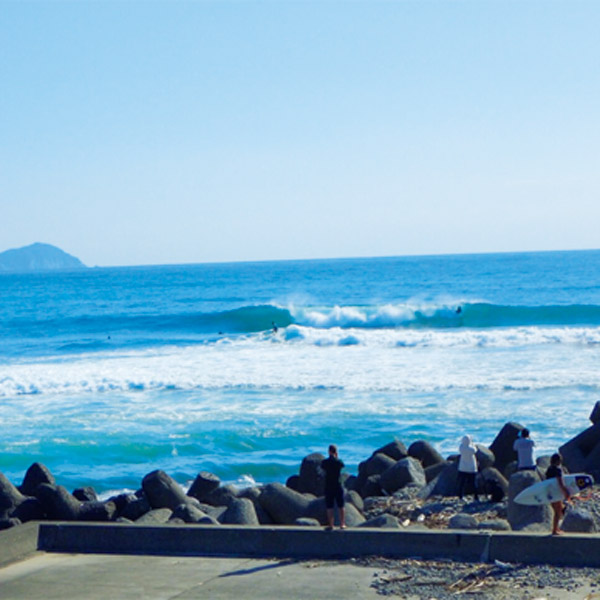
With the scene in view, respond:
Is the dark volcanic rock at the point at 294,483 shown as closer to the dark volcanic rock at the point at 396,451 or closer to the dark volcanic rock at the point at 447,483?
the dark volcanic rock at the point at 396,451

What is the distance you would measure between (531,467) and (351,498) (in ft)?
8.18

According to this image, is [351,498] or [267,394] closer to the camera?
[351,498]

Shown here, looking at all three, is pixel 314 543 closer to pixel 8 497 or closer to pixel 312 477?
pixel 312 477

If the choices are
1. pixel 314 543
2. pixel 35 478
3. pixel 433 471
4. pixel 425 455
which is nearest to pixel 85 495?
pixel 35 478

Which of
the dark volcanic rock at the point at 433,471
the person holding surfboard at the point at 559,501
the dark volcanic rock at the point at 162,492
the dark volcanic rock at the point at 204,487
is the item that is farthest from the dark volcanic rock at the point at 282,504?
the person holding surfboard at the point at 559,501

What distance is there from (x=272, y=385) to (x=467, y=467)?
14254 millimetres

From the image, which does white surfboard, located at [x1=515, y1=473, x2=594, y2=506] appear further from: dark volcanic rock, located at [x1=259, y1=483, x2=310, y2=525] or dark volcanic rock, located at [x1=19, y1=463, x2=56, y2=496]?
dark volcanic rock, located at [x1=19, y1=463, x2=56, y2=496]

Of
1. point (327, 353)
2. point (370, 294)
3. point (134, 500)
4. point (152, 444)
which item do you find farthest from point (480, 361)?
point (370, 294)

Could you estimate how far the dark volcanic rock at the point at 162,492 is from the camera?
13602 mm

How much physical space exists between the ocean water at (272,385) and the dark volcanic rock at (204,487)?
2.66 m

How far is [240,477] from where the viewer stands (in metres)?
17.7

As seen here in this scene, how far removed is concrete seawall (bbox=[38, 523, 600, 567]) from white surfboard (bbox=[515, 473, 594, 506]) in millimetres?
536

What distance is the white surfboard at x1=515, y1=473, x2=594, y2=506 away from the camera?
29.6ft

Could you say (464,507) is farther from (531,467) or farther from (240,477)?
(240,477)
